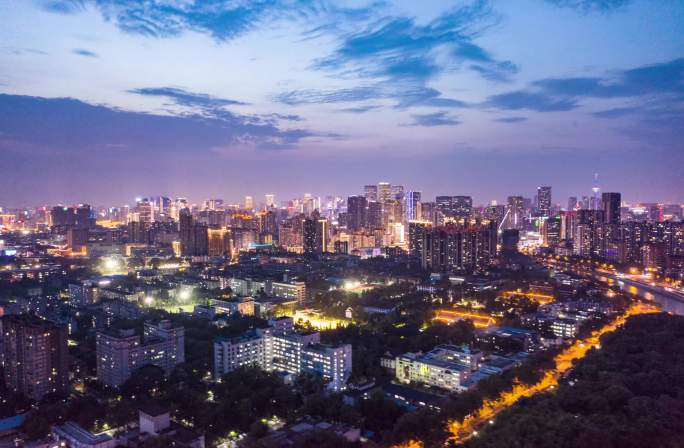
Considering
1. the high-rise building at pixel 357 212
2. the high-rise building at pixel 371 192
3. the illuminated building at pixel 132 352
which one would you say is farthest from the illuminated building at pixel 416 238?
the illuminated building at pixel 132 352

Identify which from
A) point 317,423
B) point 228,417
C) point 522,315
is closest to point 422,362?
point 317,423

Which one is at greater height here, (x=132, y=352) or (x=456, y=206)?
(x=456, y=206)

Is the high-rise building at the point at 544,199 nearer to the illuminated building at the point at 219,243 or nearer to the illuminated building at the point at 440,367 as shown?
the illuminated building at the point at 219,243

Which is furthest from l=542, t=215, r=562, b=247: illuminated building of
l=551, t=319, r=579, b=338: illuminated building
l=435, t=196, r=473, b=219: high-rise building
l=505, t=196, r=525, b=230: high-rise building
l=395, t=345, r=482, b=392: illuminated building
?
l=395, t=345, r=482, b=392: illuminated building

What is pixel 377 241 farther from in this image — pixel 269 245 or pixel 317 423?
pixel 317 423

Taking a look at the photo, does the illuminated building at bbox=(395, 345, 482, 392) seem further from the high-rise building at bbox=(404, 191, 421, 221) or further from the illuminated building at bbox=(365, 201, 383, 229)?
the high-rise building at bbox=(404, 191, 421, 221)

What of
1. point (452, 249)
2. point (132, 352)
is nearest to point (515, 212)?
point (452, 249)

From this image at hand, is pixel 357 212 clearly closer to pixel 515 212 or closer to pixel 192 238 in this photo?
pixel 515 212
